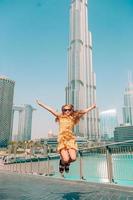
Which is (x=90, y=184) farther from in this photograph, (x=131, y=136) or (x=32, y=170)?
(x=131, y=136)

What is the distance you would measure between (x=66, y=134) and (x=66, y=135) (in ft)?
0.10

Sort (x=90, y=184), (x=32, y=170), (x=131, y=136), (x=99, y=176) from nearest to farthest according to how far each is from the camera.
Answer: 1. (x=90, y=184)
2. (x=99, y=176)
3. (x=32, y=170)
4. (x=131, y=136)

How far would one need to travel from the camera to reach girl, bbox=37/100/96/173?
672 centimetres

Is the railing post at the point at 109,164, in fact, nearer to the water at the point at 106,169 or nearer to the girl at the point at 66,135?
the water at the point at 106,169

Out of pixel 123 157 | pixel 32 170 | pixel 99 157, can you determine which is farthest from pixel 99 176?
pixel 32 170

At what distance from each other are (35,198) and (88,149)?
18.3 ft

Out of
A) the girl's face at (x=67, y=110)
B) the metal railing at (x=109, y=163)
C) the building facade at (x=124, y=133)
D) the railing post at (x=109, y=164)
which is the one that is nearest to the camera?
the girl's face at (x=67, y=110)

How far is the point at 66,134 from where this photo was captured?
22.9 feet

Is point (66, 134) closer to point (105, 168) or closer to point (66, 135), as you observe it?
→ point (66, 135)

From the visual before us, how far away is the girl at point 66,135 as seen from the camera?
6719 millimetres

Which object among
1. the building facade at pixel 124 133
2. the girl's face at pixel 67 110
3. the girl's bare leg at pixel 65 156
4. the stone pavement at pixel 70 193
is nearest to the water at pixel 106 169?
the stone pavement at pixel 70 193

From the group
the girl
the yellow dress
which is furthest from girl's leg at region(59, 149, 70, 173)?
the yellow dress

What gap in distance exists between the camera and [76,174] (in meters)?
13.0

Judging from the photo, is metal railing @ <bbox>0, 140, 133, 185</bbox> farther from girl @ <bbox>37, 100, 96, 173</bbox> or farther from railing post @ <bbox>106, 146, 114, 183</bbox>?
girl @ <bbox>37, 100, 96, 173</bbox>
